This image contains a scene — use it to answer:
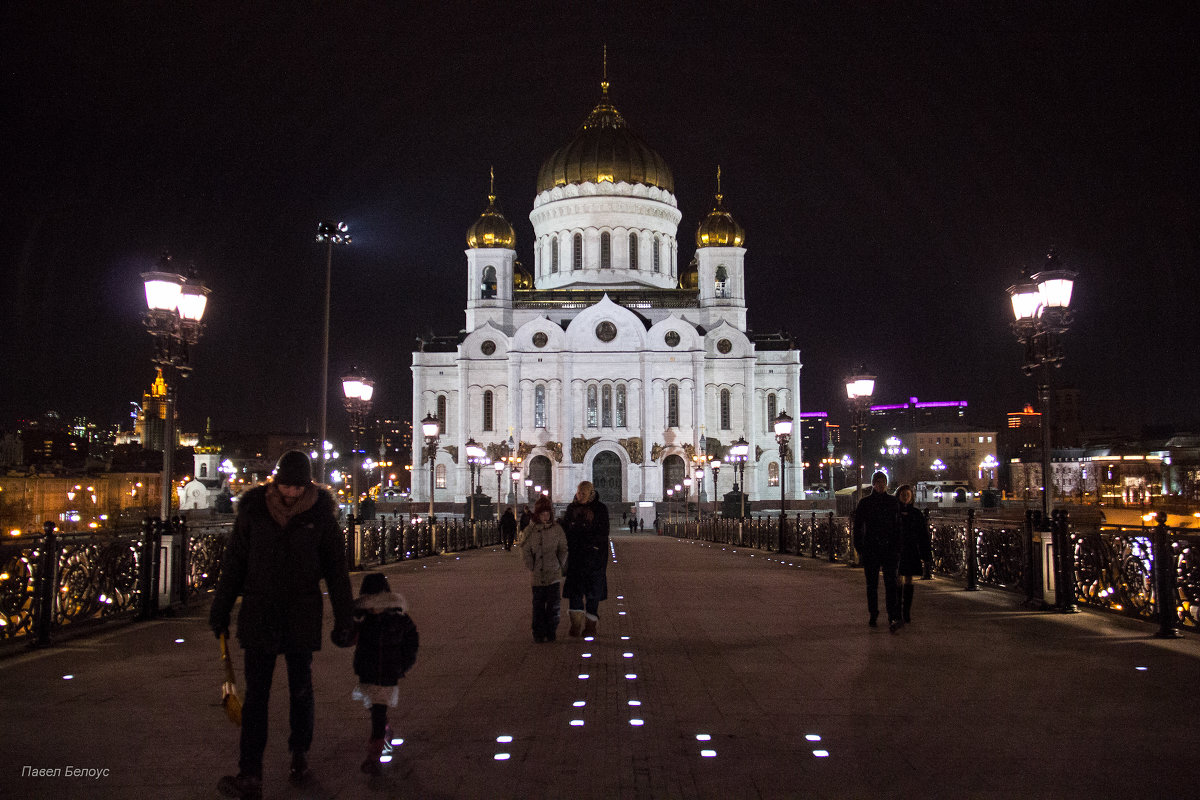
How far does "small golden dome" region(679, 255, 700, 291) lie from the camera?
76.3 metres

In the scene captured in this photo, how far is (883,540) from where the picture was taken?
436 inches

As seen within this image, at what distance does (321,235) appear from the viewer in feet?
73.1

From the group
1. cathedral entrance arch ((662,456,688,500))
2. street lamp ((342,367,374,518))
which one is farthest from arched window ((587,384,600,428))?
A: street lamp ((342,367,374,518))

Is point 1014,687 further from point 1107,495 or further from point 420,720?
point 1107,495

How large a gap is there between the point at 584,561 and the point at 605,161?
6463 cm

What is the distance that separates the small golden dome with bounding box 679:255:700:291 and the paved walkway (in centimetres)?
6519

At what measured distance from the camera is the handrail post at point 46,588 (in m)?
9.98

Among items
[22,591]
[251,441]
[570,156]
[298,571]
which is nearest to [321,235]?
[22,591]

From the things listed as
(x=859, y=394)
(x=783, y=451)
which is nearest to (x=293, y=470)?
(x=859, y=394)

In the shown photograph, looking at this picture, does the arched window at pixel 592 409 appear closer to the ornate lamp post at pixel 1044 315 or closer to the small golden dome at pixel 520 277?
the small golden dome at pixel 520 277

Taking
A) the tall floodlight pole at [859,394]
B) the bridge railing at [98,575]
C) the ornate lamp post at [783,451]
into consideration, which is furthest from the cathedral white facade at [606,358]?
the bridge railing at [98,575]

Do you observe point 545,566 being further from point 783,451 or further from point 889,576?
point 783,451

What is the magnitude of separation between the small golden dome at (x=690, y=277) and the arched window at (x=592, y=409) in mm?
13338

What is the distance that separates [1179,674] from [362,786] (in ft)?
22.4
